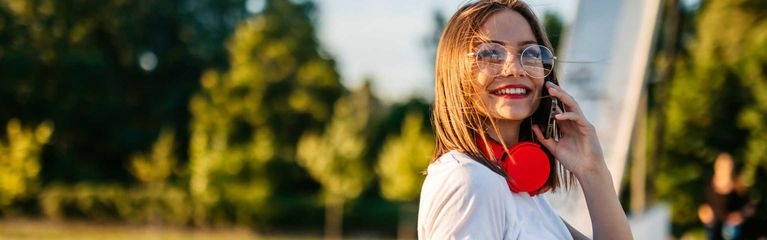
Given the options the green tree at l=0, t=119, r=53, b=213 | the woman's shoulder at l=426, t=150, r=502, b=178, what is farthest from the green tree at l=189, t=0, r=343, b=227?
the woman's shoulder at l=426, t=150, r=502, b=178

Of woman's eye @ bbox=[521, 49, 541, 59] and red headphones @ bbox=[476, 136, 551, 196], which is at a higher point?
woman's eye @ bbox=[521, 49, 541, 59]

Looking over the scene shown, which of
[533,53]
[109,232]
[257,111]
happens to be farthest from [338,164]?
[533,53]

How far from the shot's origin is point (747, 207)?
337 inches

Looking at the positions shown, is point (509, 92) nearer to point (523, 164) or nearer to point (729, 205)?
point (523, 164)

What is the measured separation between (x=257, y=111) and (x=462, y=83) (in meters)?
34.4

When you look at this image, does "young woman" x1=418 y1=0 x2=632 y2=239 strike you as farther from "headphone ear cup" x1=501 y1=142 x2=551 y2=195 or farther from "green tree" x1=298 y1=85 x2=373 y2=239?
"green tree" x1=298 y1=85 x2=373 y2=239

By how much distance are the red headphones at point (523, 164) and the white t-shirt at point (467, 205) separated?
42 millimetres

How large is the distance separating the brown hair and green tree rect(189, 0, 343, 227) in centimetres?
2684

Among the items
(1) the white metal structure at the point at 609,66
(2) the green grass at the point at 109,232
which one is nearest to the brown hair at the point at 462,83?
(1) the white metal structure at the point at 609,66

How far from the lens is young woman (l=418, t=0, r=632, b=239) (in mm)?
1506

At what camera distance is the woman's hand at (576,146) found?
5.98 ft

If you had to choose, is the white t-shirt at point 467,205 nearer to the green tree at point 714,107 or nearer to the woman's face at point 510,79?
the woman's face at point 510,79

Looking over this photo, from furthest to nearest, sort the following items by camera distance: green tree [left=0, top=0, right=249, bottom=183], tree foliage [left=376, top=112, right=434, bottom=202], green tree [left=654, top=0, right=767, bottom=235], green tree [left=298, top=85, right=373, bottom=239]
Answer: green tree [left=0, top=0, right=249, bottom=183] < green tree [left=298, top=85, right=373, bottom=239] < tree foliage [left=376, top=112, right=434, bottom=202] < green tree [left=654, top=0, right=767, bottom=235]

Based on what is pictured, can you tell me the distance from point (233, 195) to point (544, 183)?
91.0 feet
